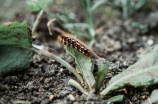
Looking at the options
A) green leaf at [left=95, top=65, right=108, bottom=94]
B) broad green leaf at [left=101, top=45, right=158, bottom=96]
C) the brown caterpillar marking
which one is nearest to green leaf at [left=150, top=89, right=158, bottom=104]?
broad green leaf at [left=101, top=45, right=158, bottom=96]

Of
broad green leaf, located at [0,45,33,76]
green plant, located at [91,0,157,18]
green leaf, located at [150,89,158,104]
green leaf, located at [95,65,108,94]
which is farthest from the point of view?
green plant, located at [91,0,157,18]

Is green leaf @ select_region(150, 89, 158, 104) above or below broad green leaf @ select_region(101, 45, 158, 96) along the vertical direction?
below

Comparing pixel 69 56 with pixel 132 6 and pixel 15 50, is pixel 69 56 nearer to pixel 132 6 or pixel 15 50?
pixel 15 50

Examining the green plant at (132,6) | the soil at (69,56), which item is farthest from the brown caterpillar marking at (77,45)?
the green plant at (132,6)

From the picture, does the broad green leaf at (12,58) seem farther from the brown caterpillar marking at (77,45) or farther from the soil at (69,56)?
the brown caterpillar marking at (77,45)

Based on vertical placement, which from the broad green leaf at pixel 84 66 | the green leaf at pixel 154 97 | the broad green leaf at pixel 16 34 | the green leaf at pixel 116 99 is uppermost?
the broad green leaf at pixel 16 34

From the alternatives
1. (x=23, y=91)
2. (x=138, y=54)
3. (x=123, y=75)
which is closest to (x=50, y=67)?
A: (x=23, y=91)

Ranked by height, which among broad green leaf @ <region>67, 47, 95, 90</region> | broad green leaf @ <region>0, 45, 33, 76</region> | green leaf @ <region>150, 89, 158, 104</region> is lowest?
green leaf @ <region>150, 89, 158, 104</region>

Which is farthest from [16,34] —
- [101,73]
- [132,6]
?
[132,6]

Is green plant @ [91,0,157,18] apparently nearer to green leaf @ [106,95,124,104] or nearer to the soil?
the soil
